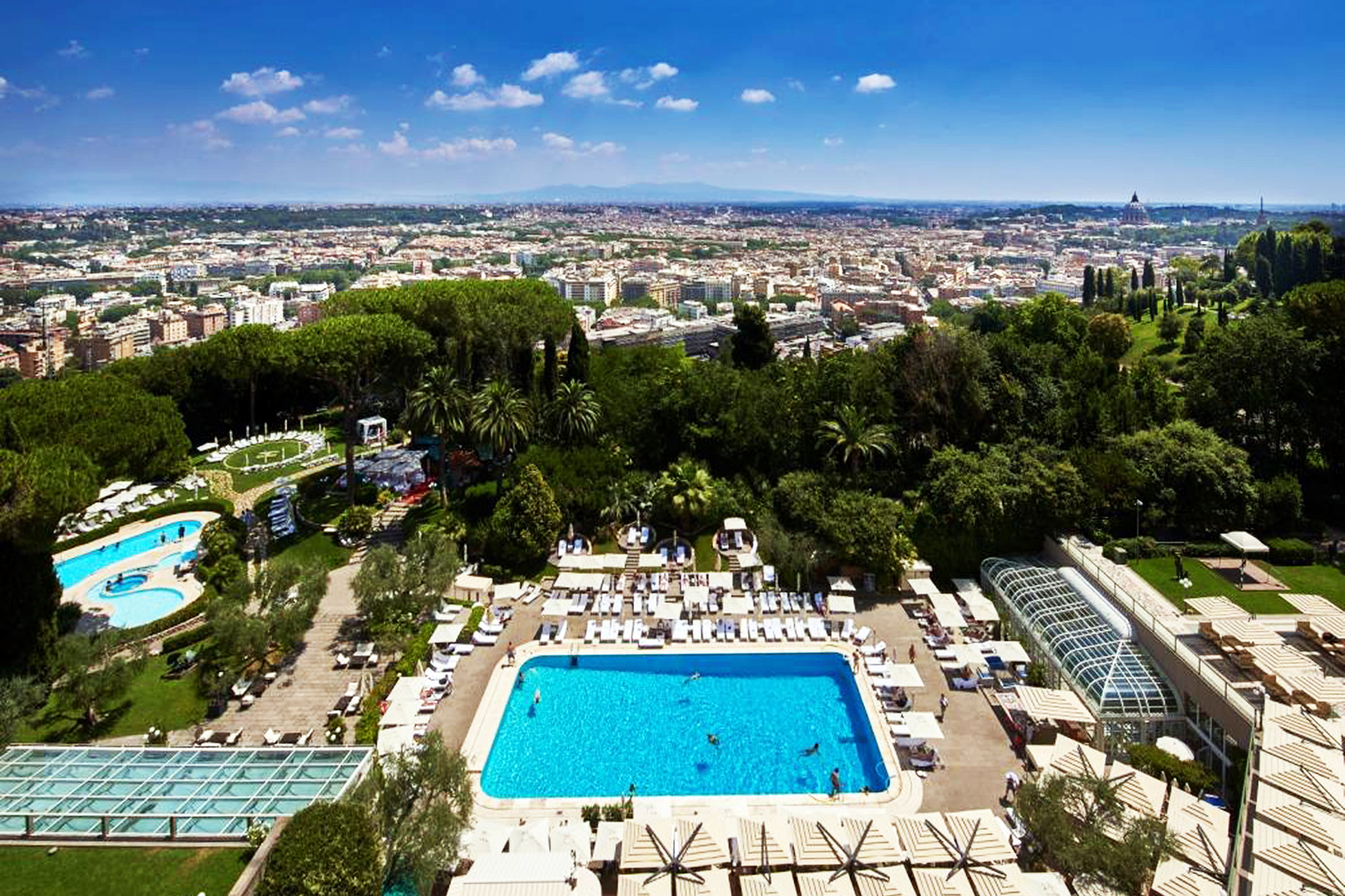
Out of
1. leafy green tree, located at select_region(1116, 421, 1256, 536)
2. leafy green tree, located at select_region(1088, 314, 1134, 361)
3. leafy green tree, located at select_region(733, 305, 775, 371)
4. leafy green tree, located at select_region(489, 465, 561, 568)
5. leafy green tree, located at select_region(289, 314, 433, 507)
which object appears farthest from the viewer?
leafy green tree, located at select_region(1088, 314, 1134, 361)

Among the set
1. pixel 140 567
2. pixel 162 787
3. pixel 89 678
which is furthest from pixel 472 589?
pixel 140 567

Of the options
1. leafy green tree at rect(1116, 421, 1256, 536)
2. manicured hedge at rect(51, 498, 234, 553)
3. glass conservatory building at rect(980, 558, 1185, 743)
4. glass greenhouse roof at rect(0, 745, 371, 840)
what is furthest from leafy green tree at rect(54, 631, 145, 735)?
leafy green tree at rect(1116, 421, 1256, 536)

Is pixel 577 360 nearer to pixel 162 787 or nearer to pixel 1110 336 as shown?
pixel 162 787

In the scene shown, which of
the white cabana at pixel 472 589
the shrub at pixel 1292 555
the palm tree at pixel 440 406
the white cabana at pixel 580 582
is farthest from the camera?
A: the palm tree at pixel 440 406

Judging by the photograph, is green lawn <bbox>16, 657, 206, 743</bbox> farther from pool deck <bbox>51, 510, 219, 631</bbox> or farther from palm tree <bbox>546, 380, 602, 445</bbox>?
palm tree <bbox>546, 380, 602, 445</bbox>

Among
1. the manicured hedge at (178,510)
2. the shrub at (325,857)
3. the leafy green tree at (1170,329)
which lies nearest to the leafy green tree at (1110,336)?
the leafy green tree at (1170,329)

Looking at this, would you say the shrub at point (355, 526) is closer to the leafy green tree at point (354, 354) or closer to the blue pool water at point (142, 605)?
the leafy green tree at point (354, 354)
